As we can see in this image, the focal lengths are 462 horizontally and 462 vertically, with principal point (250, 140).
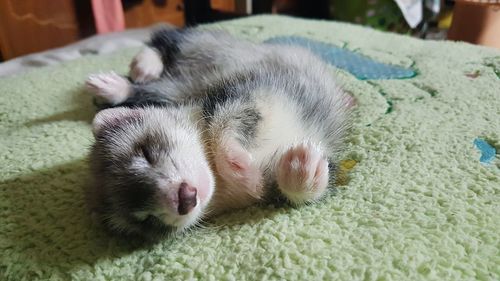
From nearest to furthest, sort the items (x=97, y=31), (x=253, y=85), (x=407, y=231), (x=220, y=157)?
(x=407, y=231), (x=220, y=157), (x=253, y=85), (x=97, y=31)

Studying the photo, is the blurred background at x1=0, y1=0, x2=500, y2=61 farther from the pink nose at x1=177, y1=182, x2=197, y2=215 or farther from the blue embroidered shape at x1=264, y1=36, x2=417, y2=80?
the pink nose at x1=177, y1=182, x2=197, y2=215

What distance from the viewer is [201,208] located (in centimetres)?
71

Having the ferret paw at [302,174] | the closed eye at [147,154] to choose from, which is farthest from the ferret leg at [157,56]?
the ferret paw at [302,174]

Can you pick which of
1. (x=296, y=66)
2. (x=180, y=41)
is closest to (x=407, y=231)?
(x=296, y=66)

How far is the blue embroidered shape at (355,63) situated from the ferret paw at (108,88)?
0.56 m

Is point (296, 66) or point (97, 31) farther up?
point (296, 66)

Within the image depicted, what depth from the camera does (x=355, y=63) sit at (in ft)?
4.40

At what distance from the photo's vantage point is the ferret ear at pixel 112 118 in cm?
85

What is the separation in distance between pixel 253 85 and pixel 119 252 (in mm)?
412

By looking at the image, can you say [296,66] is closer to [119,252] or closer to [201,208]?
[201,208]

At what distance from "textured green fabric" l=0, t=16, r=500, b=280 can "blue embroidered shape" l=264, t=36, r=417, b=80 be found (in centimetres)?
9

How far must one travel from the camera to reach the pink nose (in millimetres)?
656

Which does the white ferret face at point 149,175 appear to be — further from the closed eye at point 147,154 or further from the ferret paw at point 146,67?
the ferret paw at point 146,67

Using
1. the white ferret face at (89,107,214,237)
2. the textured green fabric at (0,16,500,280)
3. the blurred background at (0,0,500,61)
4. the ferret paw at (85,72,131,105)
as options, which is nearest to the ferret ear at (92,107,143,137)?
the white ferret face at (89,107,214,237)
